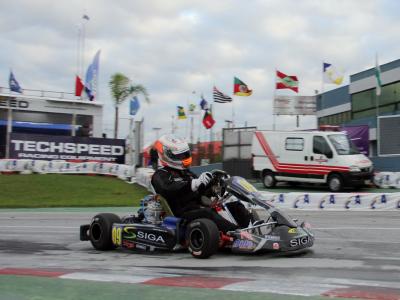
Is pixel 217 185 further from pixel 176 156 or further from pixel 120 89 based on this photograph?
pixel 120 89

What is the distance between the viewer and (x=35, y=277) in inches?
225

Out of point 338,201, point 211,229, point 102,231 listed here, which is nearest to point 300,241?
point 211,229

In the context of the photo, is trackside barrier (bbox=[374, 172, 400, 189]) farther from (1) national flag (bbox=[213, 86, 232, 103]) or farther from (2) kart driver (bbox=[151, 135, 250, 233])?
(1) national flag (bbox=[213, 86, 232, 103])

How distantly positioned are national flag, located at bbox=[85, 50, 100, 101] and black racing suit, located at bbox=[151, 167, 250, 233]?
3076 centimetres

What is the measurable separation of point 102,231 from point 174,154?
1.60 m

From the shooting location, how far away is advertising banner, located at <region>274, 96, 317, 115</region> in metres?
34.0

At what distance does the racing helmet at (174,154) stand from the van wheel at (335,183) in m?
13.9

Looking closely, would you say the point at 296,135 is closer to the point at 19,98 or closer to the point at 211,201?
the point at 211,201

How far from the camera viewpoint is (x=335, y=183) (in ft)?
67.0

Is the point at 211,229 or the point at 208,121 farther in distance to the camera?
the point at 208,121

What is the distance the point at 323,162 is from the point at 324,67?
1363cm

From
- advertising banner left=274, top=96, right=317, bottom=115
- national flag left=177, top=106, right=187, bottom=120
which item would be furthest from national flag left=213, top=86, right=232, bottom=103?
national flag left=177, top=106, right=187, bottom=120

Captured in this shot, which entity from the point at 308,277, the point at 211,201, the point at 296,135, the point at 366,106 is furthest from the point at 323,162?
the point at 366,106

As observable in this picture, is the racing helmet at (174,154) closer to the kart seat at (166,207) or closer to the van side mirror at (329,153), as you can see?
the kart seat at (166,207)
